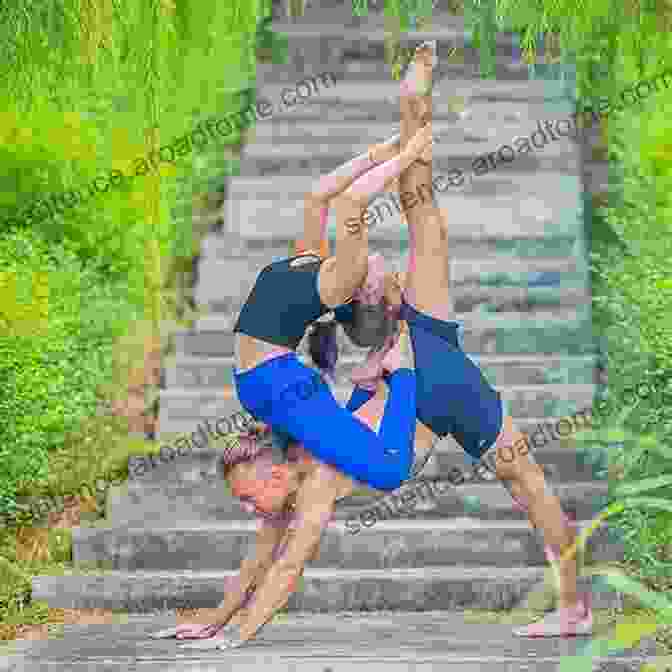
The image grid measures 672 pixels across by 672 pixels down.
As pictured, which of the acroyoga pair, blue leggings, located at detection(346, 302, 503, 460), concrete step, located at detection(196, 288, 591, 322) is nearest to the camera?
the acroyoga pair

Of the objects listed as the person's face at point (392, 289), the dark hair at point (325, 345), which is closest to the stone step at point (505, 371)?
the dark hair at point (325, 345)

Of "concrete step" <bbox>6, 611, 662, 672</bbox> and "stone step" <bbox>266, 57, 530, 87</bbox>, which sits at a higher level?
"stone step" <bbox>266, 57, 530, 87</bbox>

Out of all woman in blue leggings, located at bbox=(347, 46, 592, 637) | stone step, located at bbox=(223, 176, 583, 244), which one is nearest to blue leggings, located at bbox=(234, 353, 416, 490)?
woman in blue leggings, located at bbox=(347, 46, 592, 637)

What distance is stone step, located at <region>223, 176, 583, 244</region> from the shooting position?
33.5 feet

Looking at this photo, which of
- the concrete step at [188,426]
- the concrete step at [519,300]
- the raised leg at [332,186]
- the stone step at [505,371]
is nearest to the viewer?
the raised leg at [332,186]

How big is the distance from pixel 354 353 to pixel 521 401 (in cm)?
91

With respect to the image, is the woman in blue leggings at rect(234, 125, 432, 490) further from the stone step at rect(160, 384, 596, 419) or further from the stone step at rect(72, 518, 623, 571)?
the stone step at rect(160, 384, 596, 419)

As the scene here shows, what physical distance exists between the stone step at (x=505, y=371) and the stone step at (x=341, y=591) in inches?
73.1

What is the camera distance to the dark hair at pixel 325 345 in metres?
5.99

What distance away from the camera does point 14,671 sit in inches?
219

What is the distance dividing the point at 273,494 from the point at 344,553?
2031mm

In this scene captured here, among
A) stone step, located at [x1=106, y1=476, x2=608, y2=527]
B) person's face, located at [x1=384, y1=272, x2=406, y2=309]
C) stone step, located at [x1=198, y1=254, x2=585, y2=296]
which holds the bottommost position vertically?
stone step, located at [x1=106, y1=476, x2=608, y2=527]

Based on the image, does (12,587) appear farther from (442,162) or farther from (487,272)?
(442,162)

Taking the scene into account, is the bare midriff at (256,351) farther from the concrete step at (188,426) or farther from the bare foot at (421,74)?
the concrete step at (188,426)
